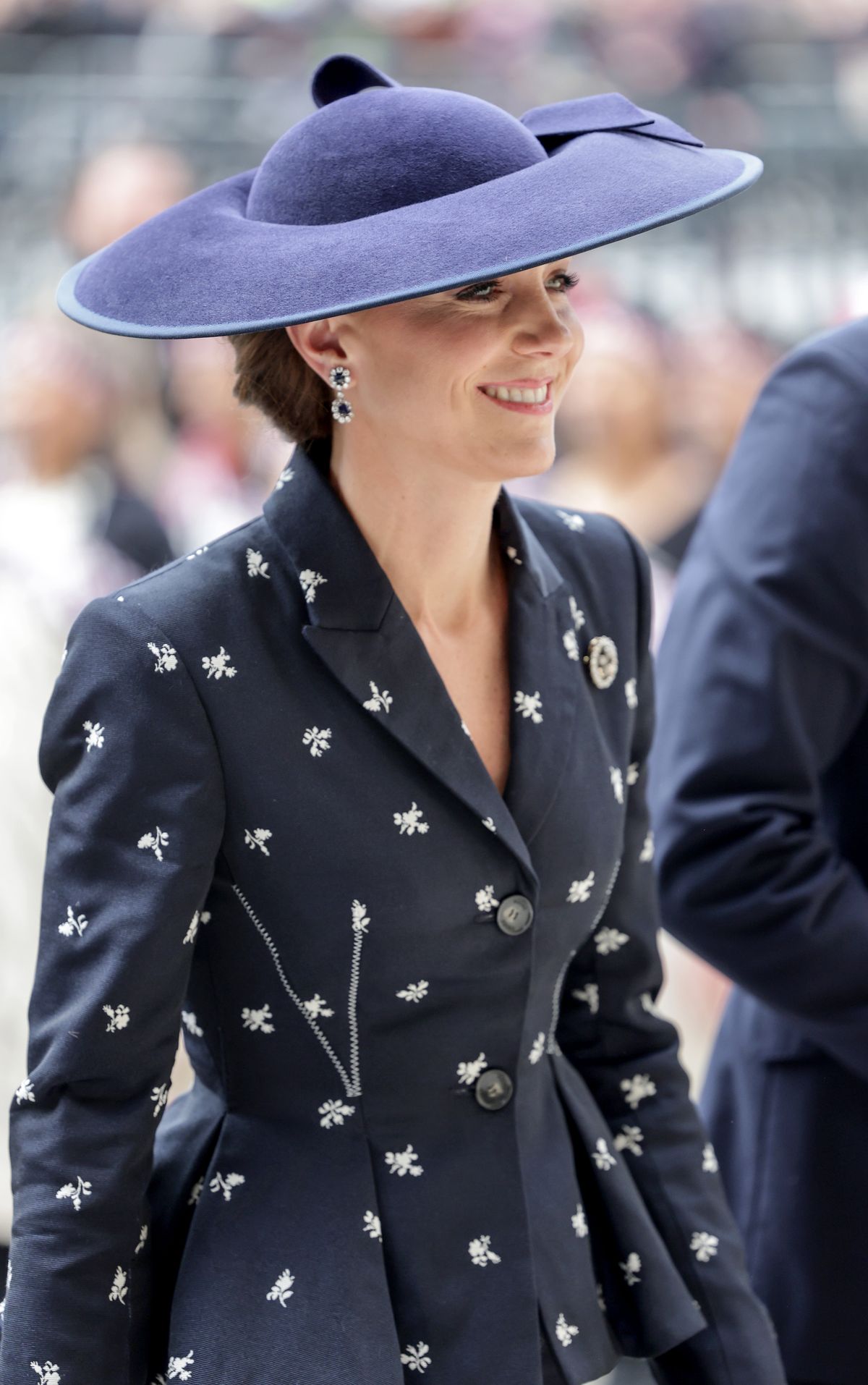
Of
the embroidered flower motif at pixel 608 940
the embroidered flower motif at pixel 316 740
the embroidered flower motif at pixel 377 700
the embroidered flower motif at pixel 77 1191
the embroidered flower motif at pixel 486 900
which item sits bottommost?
the embroidered flower motif at pixel 77 1191

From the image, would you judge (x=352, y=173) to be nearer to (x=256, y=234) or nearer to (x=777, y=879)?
(x=256, y=234)

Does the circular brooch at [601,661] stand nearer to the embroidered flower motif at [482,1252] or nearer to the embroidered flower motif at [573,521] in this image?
the embroidered flower motif at [573,521]

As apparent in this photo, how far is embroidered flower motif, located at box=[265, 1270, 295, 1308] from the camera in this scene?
1.14 m

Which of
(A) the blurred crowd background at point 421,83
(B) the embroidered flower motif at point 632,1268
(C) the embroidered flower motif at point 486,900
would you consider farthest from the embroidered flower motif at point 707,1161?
(A) the blurred crowd background at point 421,83

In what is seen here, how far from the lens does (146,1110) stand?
1124mm

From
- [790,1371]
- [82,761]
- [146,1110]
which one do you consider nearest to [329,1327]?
[146,1110]

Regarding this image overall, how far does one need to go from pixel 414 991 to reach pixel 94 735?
285mm

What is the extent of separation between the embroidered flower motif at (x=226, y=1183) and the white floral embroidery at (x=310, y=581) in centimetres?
41

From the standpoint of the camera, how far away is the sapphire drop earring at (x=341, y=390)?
1.20 metres

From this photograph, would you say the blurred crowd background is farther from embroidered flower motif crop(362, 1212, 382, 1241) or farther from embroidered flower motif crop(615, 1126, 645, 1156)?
embroidered flower motif crop(362, 1212, 382, 1241)

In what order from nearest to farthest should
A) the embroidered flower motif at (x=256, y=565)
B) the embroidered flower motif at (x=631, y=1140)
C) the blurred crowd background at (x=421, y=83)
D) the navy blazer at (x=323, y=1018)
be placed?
the navy blazer at (x=323, y=1018), the embroidered flower motif at (x=256, y=565), the embroidered flower motif at (x=631, y=1140), the blurred crowd background at (x=421, y=83)

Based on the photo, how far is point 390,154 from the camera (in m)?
1.11

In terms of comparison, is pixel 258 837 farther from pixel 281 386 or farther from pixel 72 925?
pixel 281 386

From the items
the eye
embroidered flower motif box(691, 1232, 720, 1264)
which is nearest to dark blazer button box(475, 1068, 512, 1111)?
embroidered flower motif box(691, 1232, 720, 1264)
